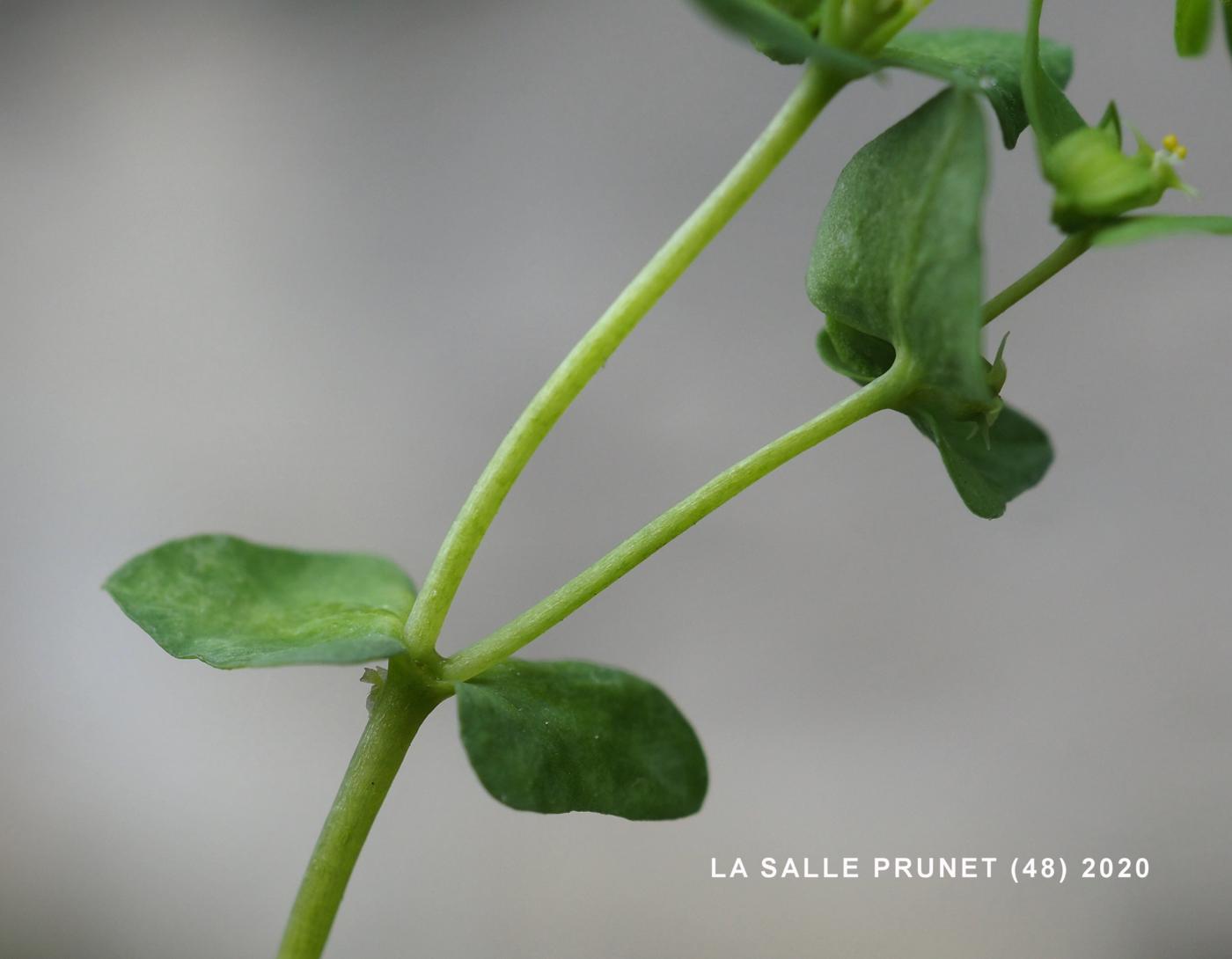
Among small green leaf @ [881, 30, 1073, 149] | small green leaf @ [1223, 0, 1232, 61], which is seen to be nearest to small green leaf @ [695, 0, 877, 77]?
small green leaf @ [881, 30, 1073, 149]

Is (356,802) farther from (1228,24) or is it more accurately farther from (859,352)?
(1228,24)

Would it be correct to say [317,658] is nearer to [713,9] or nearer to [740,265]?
[713,9]

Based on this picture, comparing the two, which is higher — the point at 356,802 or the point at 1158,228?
the point at 1158,228

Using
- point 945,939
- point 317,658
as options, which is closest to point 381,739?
point 317,658

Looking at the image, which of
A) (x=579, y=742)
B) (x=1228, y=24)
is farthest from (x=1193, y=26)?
(x=579, y=742)

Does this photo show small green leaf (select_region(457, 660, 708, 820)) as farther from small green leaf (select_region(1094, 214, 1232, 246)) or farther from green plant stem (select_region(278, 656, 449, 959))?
small green leaf (select_region(1094, 214, 1232, 246))

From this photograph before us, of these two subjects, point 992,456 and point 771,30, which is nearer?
point 771,30
